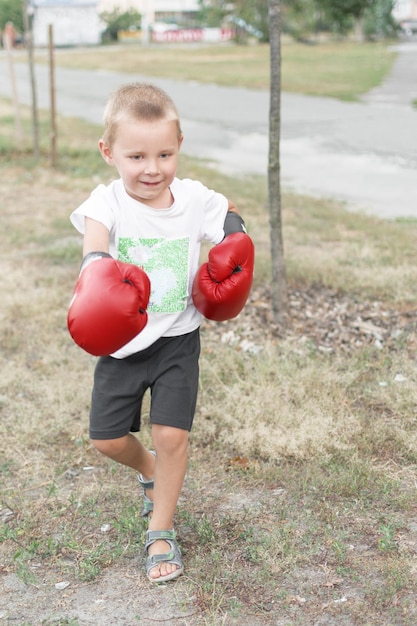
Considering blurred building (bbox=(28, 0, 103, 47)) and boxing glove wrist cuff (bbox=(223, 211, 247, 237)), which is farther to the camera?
blurred building (bbox=(28, 0, 103, 47))

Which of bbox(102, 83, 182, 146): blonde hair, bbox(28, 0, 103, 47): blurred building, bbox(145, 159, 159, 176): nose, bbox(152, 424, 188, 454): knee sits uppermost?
bbox(102, 83, 182, 146): blonde hair

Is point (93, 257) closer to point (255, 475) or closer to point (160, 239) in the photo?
point (160, 239)

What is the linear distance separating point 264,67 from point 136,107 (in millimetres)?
22395

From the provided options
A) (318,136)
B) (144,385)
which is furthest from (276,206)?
(318,136)

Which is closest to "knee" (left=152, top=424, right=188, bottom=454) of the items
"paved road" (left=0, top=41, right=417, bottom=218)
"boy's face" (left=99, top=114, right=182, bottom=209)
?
"boy's face" (left=99, top=114, right=182, bottom=209)

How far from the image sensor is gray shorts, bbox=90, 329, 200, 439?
8.52ft

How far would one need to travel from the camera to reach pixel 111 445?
2664 millimetres

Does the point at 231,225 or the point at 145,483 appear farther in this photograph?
the point at 145,483

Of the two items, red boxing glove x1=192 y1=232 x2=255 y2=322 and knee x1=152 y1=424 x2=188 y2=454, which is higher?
red boxing glove x1=192 y1=232 x2=255 y2=322

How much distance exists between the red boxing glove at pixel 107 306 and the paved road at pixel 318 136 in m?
4.93

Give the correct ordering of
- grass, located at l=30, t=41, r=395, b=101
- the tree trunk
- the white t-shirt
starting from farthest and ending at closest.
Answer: grass, located at l=30, t=41, r=395, b=101, the tree trunk, the white t-shirt

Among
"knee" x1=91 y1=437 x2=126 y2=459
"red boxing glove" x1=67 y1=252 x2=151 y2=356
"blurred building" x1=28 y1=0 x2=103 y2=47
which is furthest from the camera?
"blurred building" x1=28 y1=0 x2=103 y2=47

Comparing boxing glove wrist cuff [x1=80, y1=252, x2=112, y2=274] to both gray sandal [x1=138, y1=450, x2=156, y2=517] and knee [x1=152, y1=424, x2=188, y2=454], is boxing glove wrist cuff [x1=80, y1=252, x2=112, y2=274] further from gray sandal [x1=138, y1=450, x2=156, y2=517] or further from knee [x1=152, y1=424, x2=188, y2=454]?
gray sandal [x1=138, y1=450, x2=156, y2=517]

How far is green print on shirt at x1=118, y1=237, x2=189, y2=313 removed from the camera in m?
2.57
